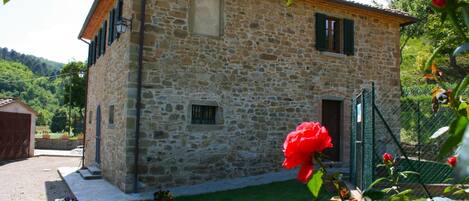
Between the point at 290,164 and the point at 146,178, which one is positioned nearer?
the point at 290,164

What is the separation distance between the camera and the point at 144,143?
34.0 feet

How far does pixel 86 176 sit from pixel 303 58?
24.1 feet

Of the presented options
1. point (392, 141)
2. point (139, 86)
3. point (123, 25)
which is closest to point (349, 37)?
point (392, 141)

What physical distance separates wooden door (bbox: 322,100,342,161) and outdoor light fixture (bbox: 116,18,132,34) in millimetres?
6260

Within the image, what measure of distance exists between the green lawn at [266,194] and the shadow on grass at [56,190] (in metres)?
3.59

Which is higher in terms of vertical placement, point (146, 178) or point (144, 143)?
point (144, 143)

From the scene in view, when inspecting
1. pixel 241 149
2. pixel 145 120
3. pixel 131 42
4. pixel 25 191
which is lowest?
pixel 25 191


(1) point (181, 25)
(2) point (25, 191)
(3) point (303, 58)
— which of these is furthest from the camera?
(3) point (303, 58)

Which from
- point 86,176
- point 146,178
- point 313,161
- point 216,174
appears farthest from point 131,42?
point 313,161

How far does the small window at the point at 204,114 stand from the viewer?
36.7 feet

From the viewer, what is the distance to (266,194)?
932 cm

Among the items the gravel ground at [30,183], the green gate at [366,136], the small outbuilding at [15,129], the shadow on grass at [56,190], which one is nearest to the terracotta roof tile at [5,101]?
the small outbuilding at [15,129]

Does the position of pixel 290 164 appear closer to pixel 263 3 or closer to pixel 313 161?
pixel 313 161

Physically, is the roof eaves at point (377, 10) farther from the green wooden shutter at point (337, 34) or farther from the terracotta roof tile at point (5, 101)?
the terracotta roof tile at point (5, 101)
